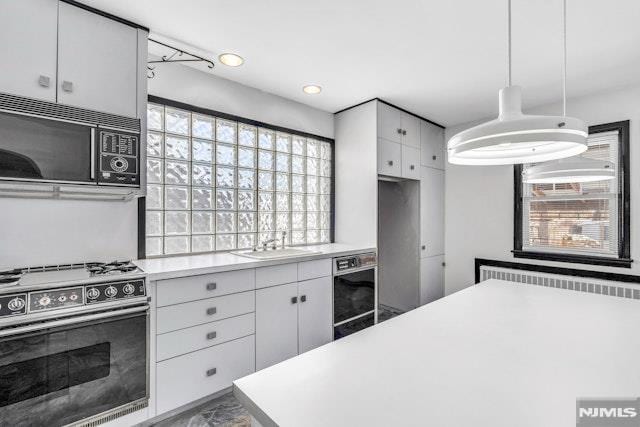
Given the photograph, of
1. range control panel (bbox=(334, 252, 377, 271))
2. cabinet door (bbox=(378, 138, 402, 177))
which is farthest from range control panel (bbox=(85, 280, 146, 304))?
cabinet door (bbox=(378, 138, 402, 177))

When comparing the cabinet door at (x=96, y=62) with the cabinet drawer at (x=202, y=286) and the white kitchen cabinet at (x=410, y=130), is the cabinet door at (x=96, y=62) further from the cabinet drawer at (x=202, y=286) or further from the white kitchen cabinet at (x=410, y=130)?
the white kitchen cabinet at (x=410, y=130)

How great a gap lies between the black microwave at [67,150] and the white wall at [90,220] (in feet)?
1.30

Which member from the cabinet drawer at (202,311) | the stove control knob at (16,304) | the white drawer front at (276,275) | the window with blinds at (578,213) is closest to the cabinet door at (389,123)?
the window with blinds at (578,213)

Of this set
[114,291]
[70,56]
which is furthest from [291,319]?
[70,56]

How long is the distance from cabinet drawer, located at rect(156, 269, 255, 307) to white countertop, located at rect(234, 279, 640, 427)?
118 cm

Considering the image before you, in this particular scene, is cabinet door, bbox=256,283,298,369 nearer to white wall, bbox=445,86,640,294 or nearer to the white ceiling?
the white ceiling

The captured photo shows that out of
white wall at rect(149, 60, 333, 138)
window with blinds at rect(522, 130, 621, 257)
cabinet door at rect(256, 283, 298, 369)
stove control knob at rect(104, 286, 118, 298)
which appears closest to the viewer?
stove control knob at rect(104, 286, 118, 298)

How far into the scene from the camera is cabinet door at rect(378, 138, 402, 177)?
319cm

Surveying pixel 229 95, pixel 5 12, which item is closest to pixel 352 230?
pixel 229 95

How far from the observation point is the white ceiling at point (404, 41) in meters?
1.76

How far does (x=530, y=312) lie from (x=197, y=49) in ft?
8.59

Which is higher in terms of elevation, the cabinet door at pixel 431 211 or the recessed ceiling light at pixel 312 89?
the recessed ceiling light at pixel 312 89

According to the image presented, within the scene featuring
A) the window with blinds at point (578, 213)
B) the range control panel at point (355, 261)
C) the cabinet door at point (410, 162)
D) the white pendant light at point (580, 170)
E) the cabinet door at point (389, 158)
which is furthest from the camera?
the cabinet door at point (410, 162)

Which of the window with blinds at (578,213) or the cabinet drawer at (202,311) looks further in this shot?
the window with blinds at (578,213)
